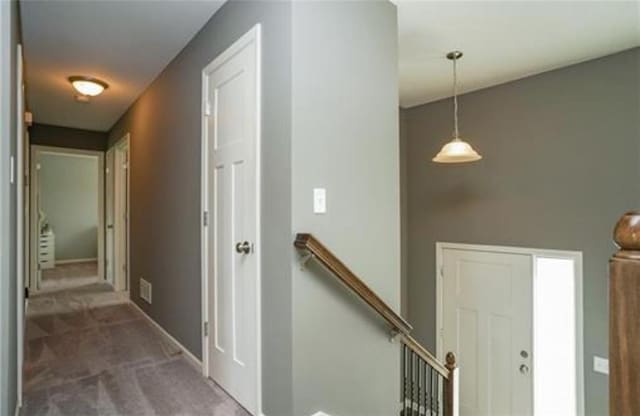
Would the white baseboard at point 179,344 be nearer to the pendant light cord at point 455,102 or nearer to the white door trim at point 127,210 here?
the white door trim at point 127,210

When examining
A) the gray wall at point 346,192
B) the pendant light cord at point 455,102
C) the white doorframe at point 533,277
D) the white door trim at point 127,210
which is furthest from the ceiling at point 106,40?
the white doorframe at point 533,277

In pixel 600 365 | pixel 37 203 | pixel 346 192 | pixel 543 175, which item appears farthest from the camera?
pixel 37 203

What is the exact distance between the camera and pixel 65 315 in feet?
11.9

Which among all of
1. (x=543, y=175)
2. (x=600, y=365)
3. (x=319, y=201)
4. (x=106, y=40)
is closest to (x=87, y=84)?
(x=106, y=40)

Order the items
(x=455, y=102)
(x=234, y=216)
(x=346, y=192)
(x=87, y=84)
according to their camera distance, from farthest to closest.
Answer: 1. (x=455, y=102)
2. (x=87, y=84)
3. (x=234, y=216)
4. (x=346, y=192)

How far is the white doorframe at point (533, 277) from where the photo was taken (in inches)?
118

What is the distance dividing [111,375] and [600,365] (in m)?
3.64

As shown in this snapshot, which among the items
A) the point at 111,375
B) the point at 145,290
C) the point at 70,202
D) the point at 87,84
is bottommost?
the point at 111,375

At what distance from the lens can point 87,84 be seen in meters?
3.46

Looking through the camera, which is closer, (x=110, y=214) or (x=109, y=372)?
(x=109, y=372)

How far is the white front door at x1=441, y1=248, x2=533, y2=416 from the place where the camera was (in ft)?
11.2

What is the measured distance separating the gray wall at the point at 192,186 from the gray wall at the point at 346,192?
8 centimetres

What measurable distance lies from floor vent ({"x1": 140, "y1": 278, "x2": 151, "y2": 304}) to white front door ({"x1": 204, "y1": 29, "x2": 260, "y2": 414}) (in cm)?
145

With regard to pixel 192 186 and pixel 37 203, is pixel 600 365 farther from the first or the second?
pixel 37 203
